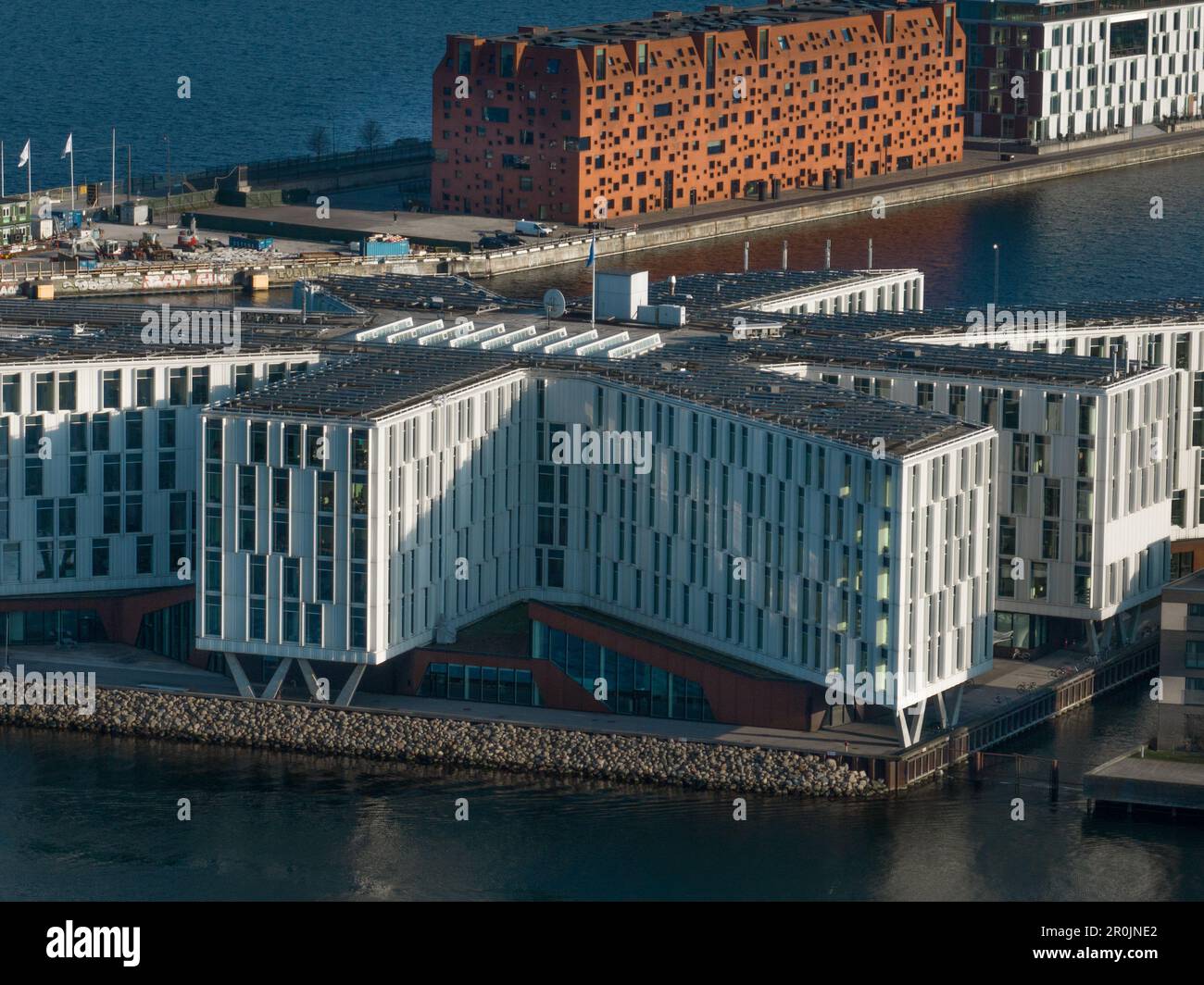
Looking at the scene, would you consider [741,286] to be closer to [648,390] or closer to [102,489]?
[648,390]

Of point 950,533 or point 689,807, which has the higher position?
point 950,533

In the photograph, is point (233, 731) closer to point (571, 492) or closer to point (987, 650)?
point (571, 492)

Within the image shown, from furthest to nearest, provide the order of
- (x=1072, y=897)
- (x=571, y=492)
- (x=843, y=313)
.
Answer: (x=843, y=313) < (x=571, y=492) < (x=1072, y=897)

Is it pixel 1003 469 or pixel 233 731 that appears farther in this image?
pixel 1003 469

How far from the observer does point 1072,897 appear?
111 metres

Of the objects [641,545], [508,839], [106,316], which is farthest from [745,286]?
[508,839]

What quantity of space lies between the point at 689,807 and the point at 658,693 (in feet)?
27.9

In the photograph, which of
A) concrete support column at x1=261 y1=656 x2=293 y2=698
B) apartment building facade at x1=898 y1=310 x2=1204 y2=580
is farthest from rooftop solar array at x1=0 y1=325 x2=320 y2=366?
apartment building facade at x1=898 y1=310 x2=1204 y2=580

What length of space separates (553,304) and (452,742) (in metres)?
31.6

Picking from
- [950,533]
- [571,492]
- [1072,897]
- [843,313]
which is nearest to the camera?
[1072,897]

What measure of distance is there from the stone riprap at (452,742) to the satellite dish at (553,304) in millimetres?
29992

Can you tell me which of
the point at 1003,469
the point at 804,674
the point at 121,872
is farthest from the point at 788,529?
the point at 121,872

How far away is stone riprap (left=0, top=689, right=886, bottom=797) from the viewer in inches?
4692

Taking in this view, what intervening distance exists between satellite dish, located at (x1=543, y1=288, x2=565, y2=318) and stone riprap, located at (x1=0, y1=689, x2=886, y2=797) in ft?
98.4
